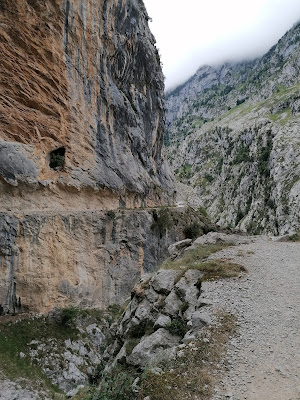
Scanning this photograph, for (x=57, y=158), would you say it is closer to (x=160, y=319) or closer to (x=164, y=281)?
(x=164, y=281)

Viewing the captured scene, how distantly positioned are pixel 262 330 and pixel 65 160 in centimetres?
2099

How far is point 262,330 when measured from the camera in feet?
30.3

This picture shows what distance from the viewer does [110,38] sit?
31.9 metres

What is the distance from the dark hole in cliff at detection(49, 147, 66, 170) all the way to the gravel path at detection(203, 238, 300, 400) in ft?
52.7

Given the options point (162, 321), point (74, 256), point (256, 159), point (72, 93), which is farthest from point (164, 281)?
point (256, 159)

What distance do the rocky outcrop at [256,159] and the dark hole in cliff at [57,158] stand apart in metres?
44.7

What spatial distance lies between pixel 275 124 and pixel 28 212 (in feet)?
333

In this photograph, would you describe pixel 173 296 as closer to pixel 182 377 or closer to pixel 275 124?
pixel 182 377

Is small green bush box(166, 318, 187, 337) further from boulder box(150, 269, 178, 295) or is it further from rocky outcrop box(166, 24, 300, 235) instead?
rocky outcrop box(166, 24, 300, 235)

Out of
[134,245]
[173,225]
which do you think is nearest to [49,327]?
[134,245]

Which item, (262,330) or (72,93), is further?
(72,93)

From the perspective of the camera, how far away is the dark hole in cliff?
25266mm

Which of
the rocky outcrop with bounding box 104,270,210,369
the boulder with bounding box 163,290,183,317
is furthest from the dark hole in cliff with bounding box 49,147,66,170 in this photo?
the boulder with bounding box 163,290,183,317

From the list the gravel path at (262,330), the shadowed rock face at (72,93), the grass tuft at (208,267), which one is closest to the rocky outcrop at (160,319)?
the grass tuft at (208,267)
